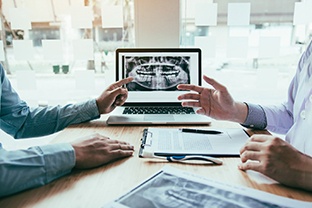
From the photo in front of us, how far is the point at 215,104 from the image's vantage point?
1.05 metres

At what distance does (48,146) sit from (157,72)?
0.70 metres

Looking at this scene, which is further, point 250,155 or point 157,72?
point 157,72

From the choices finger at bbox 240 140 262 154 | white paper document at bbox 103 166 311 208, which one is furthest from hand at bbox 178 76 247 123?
white paper document at bbox 103 166 311 208

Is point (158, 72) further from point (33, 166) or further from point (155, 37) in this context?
point (33, 166)

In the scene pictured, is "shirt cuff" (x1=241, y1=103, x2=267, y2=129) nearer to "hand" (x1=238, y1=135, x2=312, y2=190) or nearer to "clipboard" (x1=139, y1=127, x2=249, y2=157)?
"clipboard" (x1=139, y1=127, x2=249, y2=157)

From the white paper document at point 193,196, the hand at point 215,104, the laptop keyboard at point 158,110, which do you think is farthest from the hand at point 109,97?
the white paper document at point 193,196

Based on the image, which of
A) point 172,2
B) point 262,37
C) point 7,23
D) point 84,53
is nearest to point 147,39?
point 172,2

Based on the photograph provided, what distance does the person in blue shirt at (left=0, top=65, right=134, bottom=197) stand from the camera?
2.15ft

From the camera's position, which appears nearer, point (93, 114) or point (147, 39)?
point (93, 114)

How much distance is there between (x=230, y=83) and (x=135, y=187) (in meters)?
1.08

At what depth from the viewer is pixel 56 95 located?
5.50 feet

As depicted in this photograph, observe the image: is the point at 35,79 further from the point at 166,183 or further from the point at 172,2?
the point at 166,183

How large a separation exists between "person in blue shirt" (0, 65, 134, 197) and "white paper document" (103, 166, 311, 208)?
0.18 m

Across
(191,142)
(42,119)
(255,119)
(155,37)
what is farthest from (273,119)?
(42,119)
